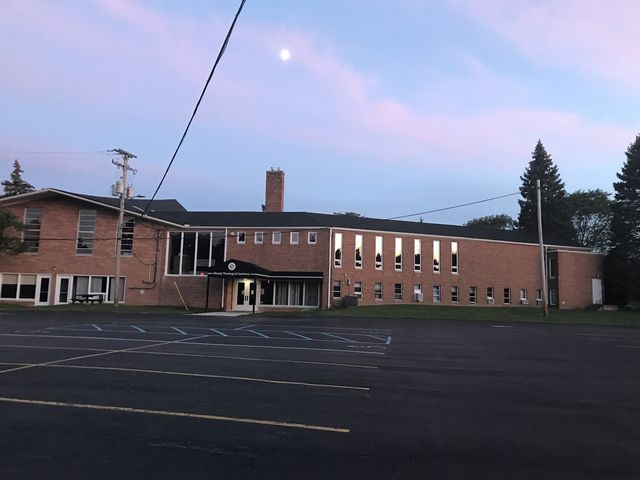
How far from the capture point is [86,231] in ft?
A: 132

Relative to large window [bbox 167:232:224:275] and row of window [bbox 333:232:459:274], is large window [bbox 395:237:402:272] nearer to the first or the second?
row of window [bbox 333:232:459:274]

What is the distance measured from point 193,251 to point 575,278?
33.9 m

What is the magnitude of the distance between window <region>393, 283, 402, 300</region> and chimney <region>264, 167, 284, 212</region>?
44.2ft

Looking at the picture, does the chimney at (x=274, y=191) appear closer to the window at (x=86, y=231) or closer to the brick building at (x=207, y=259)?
the brick building at (x=207, y=259)

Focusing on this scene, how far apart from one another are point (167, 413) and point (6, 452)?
2.05m


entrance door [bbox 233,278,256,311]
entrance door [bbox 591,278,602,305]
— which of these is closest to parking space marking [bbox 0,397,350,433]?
entrance door [bbox 233,278,256,311]

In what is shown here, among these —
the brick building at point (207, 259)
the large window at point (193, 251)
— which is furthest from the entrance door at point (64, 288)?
the large window at point (193, 251)

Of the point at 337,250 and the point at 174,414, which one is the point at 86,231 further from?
the point at 174,414

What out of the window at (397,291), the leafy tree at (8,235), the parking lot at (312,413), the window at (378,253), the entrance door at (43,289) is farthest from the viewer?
the window at (397,291)

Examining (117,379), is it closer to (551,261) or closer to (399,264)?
(399,264)

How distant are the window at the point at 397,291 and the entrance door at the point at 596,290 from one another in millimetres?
19239

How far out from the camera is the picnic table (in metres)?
38.8

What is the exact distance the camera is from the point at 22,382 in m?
9.12

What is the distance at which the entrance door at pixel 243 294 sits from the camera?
40.4 m
